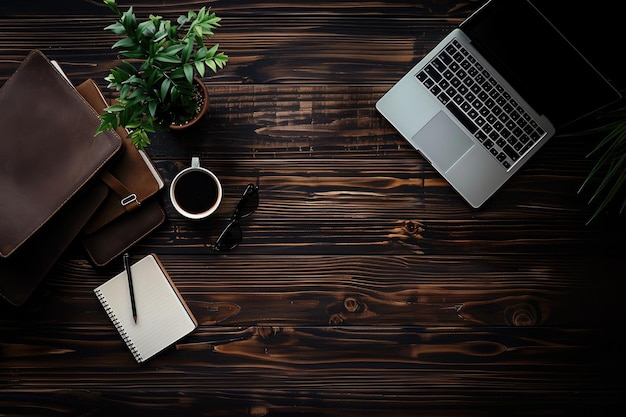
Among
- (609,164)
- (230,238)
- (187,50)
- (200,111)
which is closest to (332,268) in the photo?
(230,238)

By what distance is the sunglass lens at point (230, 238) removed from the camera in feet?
3.92

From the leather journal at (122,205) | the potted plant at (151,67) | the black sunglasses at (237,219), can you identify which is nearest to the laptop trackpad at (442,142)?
the black sunglasses at (237,219)

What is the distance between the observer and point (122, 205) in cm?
114

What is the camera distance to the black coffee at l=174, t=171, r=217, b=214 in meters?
→ 1.14

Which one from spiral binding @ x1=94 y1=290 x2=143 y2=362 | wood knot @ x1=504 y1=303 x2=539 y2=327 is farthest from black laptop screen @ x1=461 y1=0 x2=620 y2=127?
spiral binding @ x1=94 y1=290 x2=143 y2=362

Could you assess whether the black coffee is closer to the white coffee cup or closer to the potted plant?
the white coffee cup

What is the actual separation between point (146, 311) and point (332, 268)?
0.41m

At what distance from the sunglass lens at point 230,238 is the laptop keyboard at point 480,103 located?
514 mm

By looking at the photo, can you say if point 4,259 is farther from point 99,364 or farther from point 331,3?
point 331,3

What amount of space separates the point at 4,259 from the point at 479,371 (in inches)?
41.2

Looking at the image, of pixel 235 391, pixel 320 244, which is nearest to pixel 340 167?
pixel 320 244

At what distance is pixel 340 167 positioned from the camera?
4.00 ft

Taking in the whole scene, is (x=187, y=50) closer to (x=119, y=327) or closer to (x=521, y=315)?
(x=119, y=327)

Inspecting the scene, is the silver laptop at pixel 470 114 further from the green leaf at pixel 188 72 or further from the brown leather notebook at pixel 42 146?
the brown leather notebook at pixel 42 146
